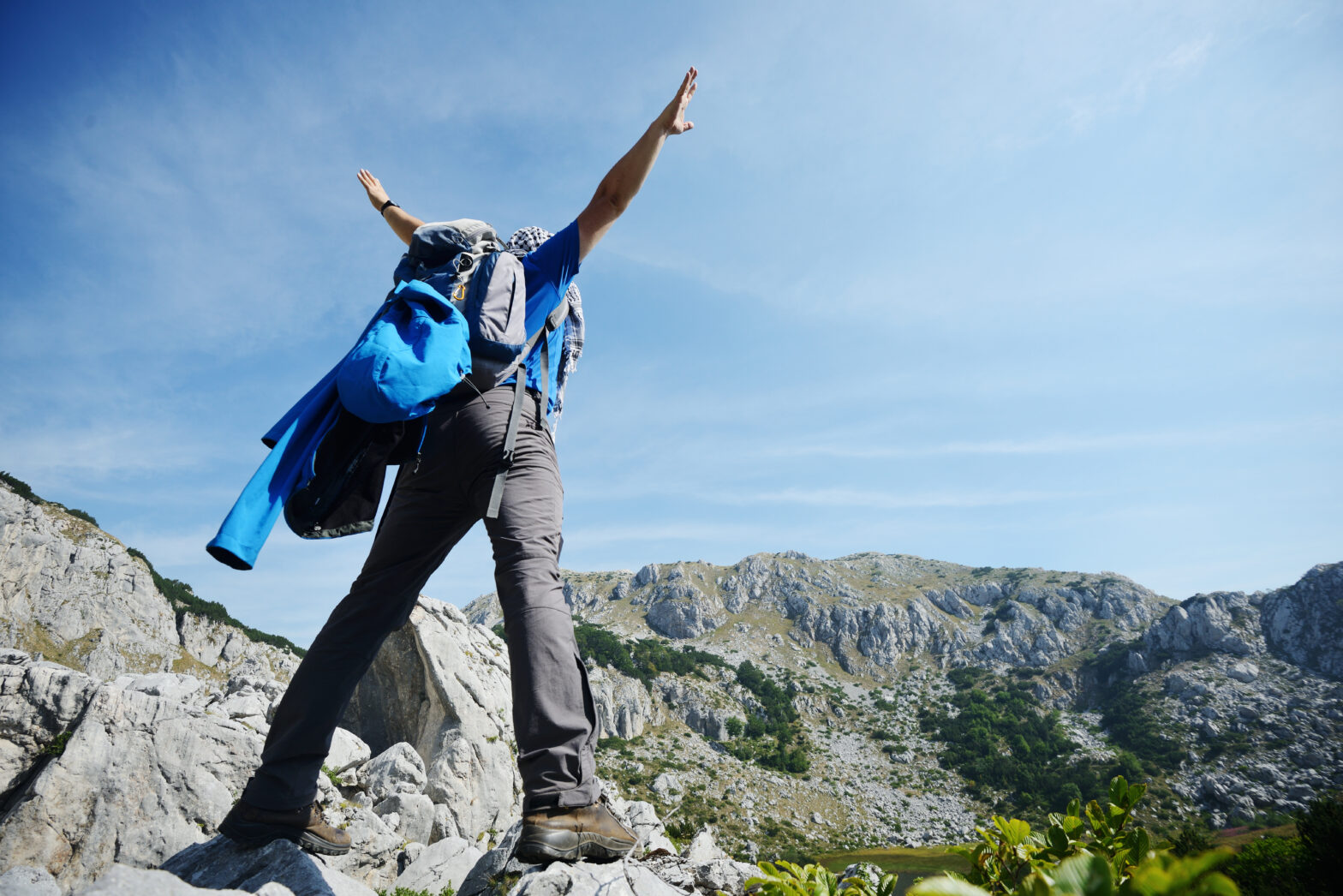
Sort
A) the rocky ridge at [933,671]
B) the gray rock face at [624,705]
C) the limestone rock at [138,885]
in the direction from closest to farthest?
the limestone rock at [138,885] < the rocky ridge at [933,671] < the gray rock face at [624,705]

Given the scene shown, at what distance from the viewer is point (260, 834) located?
265cm

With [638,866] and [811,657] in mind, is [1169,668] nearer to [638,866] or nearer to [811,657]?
[811,657]

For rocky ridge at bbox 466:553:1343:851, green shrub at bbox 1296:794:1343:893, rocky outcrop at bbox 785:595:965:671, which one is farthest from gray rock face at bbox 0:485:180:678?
rocky outcrop at bbox 785:595:965:671

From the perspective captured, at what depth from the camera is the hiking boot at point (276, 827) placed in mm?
2639

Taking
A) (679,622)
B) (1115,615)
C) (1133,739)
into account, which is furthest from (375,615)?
(1115,615)

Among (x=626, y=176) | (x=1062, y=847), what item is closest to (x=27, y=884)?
(x=1062, y=847)

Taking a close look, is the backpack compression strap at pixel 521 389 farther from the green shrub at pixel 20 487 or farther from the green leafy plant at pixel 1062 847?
the green shrub at pixel 20 487

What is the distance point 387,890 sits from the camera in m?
4.66

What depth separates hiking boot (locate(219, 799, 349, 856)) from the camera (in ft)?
8.66

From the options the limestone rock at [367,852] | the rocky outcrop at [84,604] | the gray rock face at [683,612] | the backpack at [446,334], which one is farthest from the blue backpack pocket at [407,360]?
the gray rock face at [683,612]

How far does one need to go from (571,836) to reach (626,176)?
2.91 metres

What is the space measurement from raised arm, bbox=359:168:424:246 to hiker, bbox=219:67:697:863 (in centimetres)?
197

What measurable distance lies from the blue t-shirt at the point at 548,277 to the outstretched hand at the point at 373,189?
7.27 feet

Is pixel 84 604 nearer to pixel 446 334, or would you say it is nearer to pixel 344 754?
pixel 344 754
